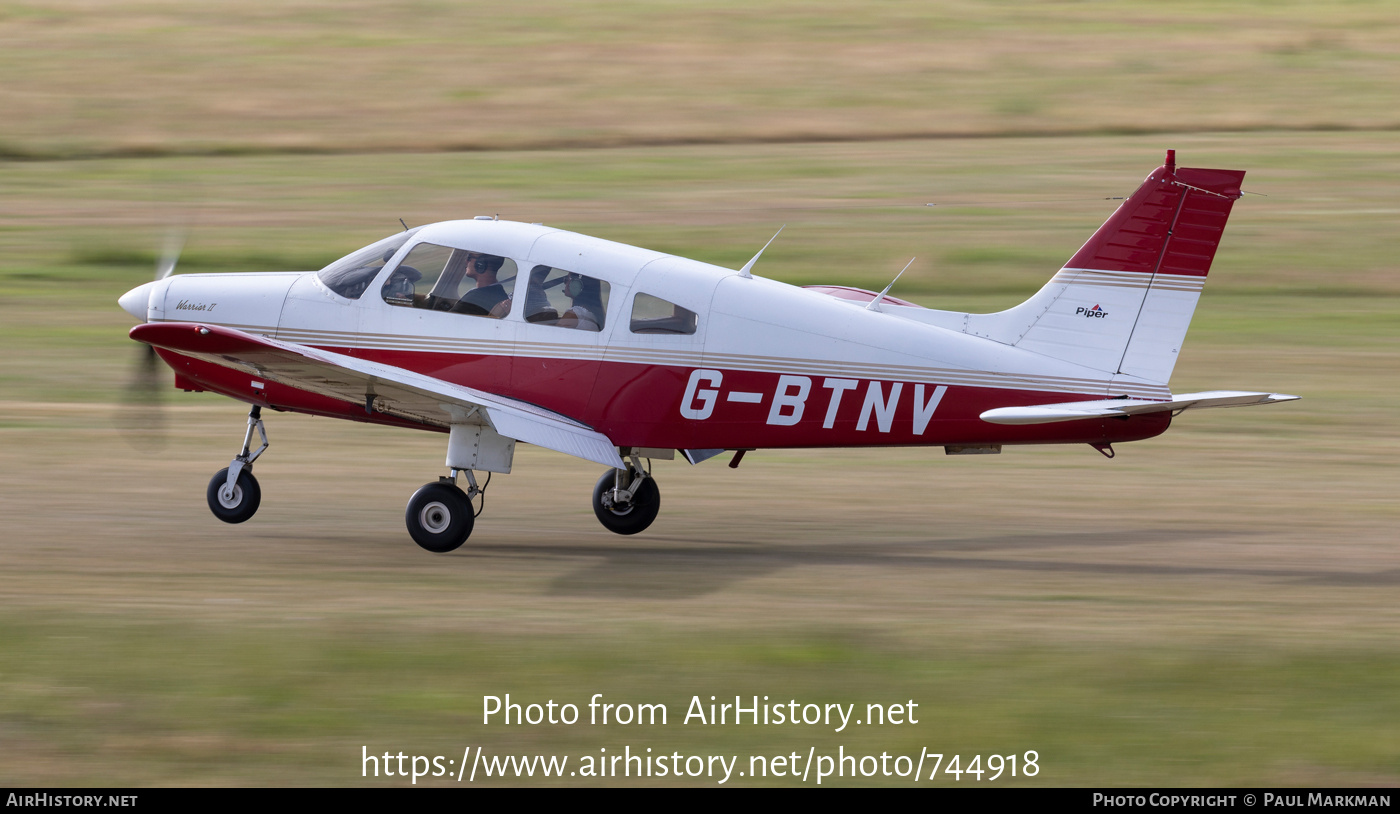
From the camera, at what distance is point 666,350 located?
10.8 metres

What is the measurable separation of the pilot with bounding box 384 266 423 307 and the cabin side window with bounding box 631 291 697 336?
1.65 m

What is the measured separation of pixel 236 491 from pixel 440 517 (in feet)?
6.24

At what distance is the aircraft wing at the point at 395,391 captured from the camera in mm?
9758

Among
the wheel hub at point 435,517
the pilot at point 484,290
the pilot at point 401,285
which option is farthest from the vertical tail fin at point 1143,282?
the pilot at point 401,285

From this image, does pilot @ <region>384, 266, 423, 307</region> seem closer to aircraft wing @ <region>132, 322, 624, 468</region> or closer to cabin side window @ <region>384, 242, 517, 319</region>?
cabin side window @ <region>384, 242, 517, 319</region>

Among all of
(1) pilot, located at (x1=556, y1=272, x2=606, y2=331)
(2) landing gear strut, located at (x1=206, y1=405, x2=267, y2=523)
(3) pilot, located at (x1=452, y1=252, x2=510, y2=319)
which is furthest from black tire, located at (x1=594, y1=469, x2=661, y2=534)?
(2) landing gear strut, located at (x1=206, y1=405, x2=267, y2=523)

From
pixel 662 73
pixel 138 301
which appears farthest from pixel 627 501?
pixel 662 73

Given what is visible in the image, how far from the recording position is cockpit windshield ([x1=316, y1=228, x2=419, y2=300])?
11.2 metres

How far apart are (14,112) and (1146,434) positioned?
30.6 metres

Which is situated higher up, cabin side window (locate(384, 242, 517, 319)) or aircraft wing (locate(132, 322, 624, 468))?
cabin side window (locate(384, 242, 517, 319))

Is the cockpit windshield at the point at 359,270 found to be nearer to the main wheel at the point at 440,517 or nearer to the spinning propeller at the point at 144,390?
the spinning propeller at the point at 144,390

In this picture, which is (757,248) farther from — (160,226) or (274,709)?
(274,709)

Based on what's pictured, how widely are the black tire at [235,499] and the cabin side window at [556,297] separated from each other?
104 inches

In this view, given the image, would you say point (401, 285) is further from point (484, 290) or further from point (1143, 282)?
point (1143, 282)
